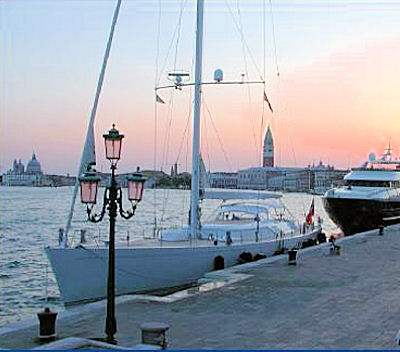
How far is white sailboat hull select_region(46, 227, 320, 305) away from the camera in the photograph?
772 inches

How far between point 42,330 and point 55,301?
12429mm

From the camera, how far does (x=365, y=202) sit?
4388 cm

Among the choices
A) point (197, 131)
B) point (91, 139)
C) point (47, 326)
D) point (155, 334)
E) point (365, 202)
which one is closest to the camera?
point (155, 334)

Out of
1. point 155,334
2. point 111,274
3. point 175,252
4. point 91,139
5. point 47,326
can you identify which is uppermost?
point 91,139

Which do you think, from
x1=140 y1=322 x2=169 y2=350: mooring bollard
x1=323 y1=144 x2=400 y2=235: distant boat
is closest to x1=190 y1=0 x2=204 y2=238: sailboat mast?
x1=140 y1=322 x2=169 y2=350: mooring bollard

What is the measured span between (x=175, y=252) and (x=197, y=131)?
222 inches

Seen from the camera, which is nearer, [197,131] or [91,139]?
[91,139]

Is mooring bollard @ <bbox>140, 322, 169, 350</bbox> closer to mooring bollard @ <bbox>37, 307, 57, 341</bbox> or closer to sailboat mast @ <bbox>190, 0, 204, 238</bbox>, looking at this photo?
mooring bollard @ <bbox>37, 307, 57, 341</bbox>

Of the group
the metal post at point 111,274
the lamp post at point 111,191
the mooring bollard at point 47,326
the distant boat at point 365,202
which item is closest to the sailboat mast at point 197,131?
the mooring bollard at point 47,326

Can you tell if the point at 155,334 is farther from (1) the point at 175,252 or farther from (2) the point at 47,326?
(1) the point at 175,252

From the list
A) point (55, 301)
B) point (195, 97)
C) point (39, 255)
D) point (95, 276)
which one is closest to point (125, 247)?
point (95, 276)

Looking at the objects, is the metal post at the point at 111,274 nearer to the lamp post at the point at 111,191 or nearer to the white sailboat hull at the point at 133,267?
the lamp post at the point at 111,191

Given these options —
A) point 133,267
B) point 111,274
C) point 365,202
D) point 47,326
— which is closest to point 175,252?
point 133,267

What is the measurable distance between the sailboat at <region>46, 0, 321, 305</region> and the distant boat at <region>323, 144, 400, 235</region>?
47.9ft
